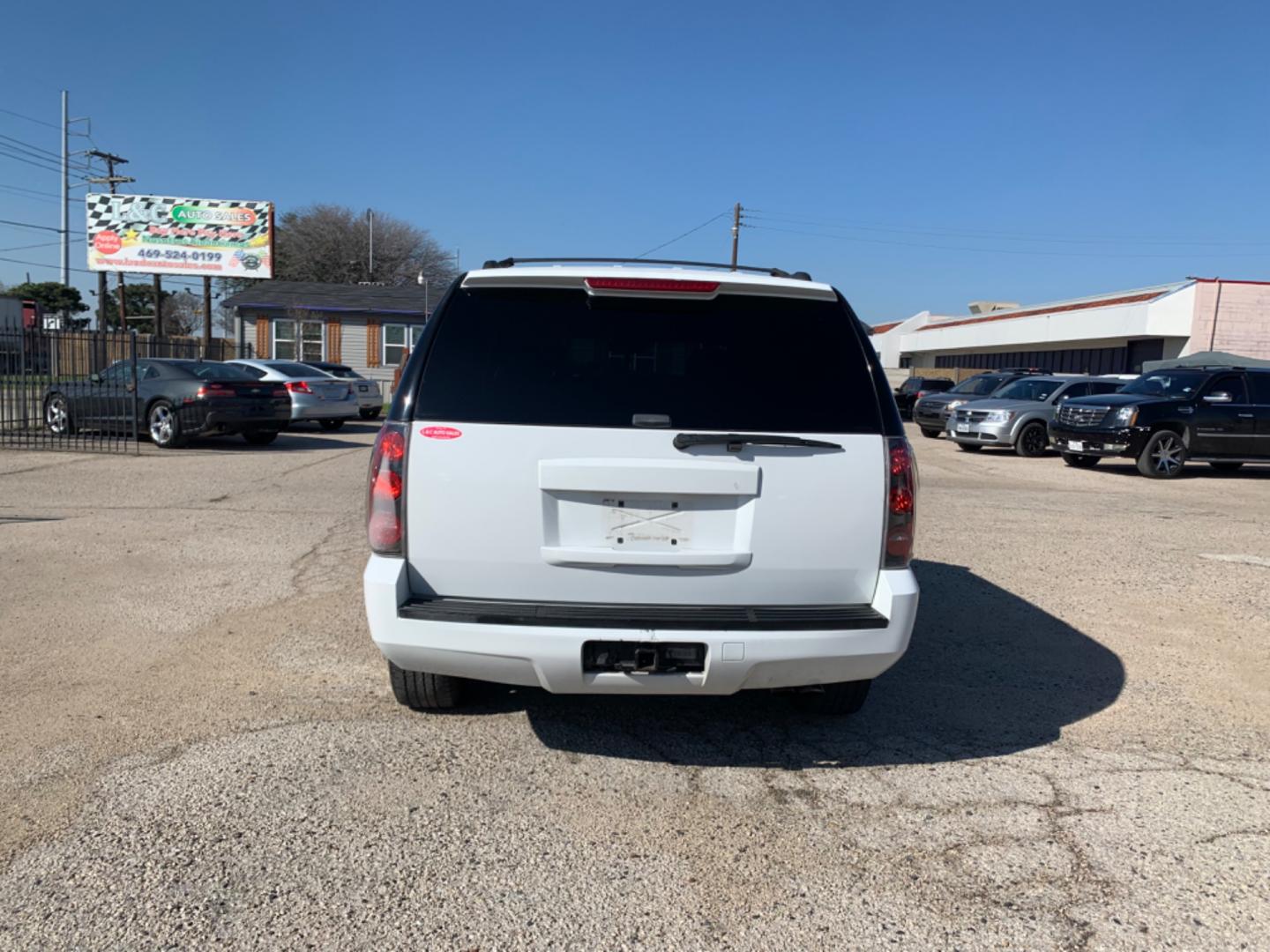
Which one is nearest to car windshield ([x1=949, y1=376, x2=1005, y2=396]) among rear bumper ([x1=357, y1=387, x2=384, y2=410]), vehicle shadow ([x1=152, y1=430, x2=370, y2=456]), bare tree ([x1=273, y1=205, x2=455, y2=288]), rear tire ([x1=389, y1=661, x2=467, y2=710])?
rear bumper ([x1=357, y1=387, x2=384, y2=410])

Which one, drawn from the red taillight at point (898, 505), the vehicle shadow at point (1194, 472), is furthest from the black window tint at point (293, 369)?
the red taillight at point (898, 505)

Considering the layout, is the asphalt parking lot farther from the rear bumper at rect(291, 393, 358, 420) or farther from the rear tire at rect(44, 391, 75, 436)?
the rear bumper at rect(291, 393, 358, 420)

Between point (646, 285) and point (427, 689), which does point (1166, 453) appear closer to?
point (646, 285)

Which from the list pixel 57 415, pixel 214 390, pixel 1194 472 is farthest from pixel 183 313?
pixel 1194 472

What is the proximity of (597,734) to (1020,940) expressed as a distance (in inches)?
74.7

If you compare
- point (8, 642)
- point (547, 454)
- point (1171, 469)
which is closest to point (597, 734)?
point (547, 454)

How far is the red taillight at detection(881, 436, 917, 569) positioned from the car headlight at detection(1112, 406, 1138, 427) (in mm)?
13046

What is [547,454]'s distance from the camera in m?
3.41

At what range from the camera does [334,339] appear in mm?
36969

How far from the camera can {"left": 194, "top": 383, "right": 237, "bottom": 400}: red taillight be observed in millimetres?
14508

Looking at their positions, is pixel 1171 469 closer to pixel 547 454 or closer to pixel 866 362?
pixel 866 362

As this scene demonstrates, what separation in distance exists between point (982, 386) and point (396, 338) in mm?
23202

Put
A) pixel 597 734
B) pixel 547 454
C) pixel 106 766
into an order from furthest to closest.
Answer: pixel 597 734
pixel 106 766
pixel 547 454

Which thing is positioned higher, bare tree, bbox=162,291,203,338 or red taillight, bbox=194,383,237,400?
bare tree, bbox=162,291,203,338
